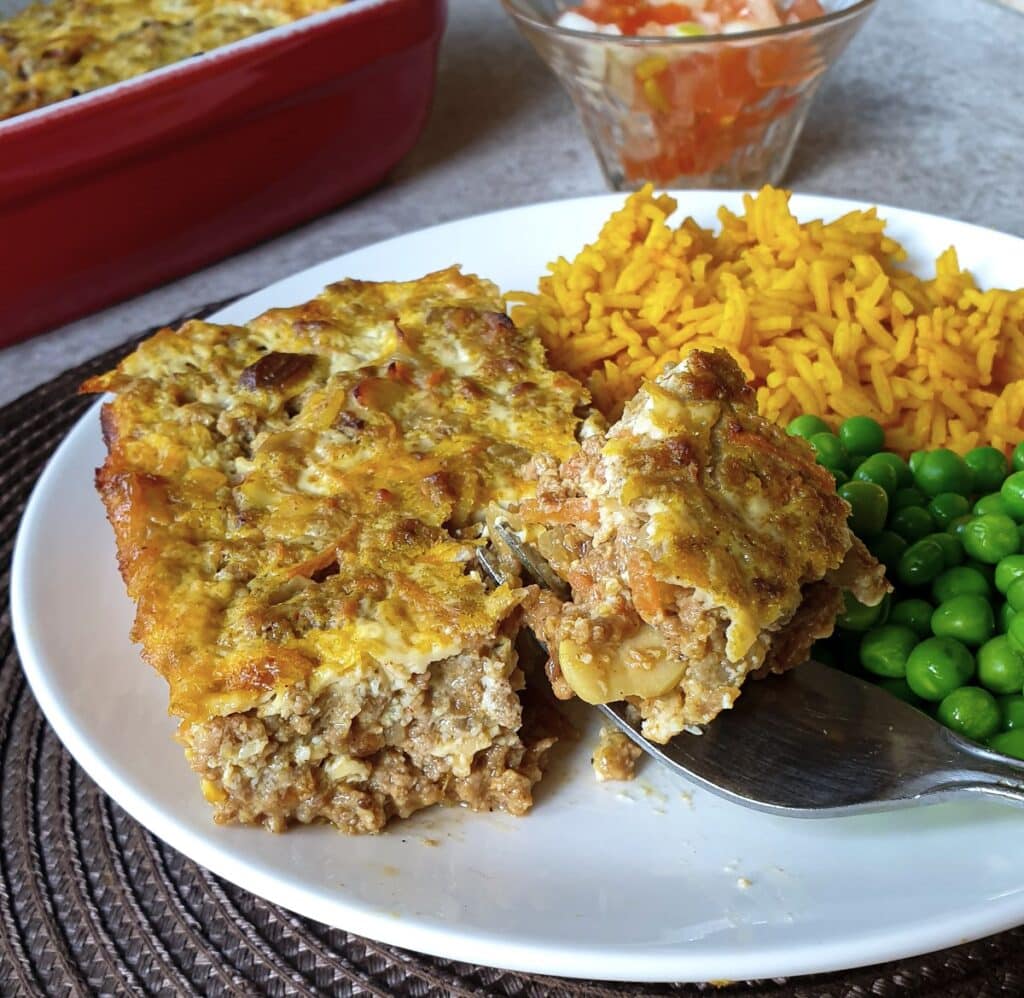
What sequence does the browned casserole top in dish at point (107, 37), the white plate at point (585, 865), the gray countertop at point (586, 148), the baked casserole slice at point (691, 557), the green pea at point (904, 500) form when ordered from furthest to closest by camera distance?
the gray countertop at point (586, 148) < the browned casserole top in dish at point (107, 37) < the green pea at point (904, 500) < the baked casserole slice at point (691, 557) < the white plate at point (585, 865)

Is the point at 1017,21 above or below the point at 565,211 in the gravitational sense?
below

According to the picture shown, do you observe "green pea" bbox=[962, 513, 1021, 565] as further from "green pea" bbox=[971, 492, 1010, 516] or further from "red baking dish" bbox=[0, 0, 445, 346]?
"red baking dish" bbox=[0, 0, 445, 346]

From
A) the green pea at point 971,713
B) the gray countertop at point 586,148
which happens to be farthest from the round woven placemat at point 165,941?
the gray countertop at point 586,148

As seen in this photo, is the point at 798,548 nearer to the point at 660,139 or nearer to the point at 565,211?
the point at 565,211

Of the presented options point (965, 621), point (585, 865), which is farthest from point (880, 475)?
point (585, 865)

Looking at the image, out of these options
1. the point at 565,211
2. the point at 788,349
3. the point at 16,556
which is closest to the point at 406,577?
the point at 16,556

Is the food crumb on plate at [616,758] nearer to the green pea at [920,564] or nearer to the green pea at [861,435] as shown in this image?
the green pea at [920,564]
